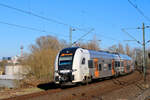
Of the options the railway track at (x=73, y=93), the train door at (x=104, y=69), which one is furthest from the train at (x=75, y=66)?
the train door at (x=104, y=69)

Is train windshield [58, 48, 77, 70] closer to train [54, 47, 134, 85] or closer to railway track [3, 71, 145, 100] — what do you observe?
A: train [54, 47, 134, 85]

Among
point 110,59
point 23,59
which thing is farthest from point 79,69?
point 23,59

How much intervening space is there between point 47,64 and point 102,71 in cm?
913

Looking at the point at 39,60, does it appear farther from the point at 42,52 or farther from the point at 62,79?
the point at 62,79

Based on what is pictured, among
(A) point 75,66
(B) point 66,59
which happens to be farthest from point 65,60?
(A) point 75,66

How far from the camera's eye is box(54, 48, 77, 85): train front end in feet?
62.7

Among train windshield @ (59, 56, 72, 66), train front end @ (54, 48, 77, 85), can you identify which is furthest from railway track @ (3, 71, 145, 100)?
train windshield @ (59, 56, 72, 66)

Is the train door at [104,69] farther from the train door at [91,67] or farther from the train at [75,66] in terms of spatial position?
the train door at [91,67]

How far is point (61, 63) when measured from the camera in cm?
1981

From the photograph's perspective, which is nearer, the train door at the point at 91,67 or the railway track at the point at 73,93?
the railway track at the point at 73,93

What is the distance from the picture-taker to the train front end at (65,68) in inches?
753

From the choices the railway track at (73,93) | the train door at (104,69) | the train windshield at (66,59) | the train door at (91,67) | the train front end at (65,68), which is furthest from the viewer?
the train door at (104,69)

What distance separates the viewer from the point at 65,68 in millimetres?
19453

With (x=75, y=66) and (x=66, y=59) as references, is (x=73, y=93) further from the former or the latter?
(x=66, y=59)
